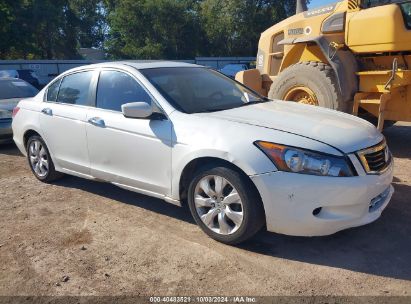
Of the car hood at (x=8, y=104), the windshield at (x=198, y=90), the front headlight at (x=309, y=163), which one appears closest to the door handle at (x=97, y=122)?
the windshield at (x=198, y=90)

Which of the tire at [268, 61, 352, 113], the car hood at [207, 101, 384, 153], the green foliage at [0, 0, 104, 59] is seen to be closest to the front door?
the car hood at [207, 101, 384, 153]

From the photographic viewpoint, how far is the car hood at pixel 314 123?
337 cm

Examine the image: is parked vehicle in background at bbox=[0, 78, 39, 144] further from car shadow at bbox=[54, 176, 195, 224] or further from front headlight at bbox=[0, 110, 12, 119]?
car shadow at bbox=[54, 176, 195, 224]

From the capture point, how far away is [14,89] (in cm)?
903

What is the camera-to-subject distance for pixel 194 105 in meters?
4.08

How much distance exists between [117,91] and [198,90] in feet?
2.88

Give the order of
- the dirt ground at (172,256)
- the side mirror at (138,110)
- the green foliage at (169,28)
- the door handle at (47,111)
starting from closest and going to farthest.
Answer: the dirt ground at (172,256)
the side mirror at (138,110)
the door handle at (47,111)
the green foliage at (169,28)

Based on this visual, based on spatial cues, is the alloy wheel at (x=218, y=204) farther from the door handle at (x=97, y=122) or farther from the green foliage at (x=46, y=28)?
the green foliage at (x=46, y=28)

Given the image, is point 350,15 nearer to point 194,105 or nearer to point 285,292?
point 194,105

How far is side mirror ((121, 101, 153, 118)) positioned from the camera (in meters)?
3.84

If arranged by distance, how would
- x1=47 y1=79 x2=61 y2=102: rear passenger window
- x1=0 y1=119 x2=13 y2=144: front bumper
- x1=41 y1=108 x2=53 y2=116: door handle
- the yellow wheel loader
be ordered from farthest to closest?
x1=0 y1=119 x2=13 y2=144: front bumper
the yellow wheel loader
x1=47 y1=79 x2=61 y2=102: rear passenger window
x1=41 y1=108 x2=53 y2=116: door handle

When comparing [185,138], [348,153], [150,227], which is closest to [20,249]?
[150,227]

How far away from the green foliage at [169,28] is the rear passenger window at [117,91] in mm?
39413

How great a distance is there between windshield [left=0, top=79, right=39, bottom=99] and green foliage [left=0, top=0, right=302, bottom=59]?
34070mm
